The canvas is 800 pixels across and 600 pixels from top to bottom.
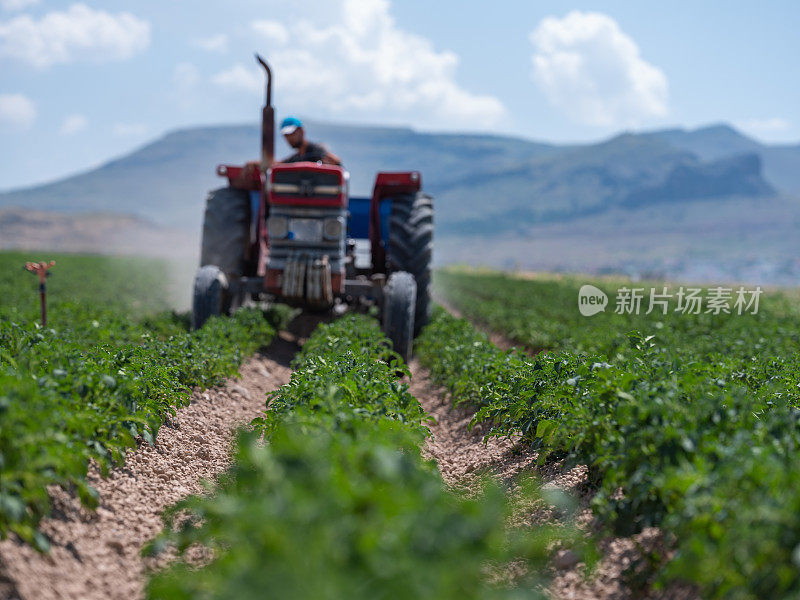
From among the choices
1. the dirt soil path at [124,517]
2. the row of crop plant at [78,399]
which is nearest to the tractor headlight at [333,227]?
the row of crop plant at [78,399]

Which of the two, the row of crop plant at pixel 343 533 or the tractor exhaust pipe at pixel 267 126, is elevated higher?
the tractor exhaust pipe at pixel 267 126

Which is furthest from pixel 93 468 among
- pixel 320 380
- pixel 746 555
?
pixel 746 555

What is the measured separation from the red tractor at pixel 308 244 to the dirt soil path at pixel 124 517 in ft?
7.80

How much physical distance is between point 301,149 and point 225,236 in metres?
1.55

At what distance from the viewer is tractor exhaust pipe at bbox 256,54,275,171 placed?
9977mm

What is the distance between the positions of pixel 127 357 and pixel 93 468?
1373 mm

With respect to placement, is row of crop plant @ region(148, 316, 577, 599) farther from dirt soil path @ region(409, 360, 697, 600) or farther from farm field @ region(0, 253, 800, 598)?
dirt soil path @ region(409, 360, 697, 600)

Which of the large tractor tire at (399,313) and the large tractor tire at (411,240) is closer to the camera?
the large tractor tire at (399,313)

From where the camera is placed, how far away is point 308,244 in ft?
31.7

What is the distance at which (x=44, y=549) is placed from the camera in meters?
3.62

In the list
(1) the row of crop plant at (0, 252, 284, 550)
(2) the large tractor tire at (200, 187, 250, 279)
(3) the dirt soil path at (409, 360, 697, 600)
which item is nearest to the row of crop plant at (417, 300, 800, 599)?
(3) the dirt soil path at (409, 360, 697, 600)

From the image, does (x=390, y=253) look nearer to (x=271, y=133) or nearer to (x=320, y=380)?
(x=271, y=133)

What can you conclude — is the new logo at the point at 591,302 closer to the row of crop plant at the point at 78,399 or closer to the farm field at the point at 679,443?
the farm field at the point at 679,443

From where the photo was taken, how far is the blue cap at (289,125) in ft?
32.9
